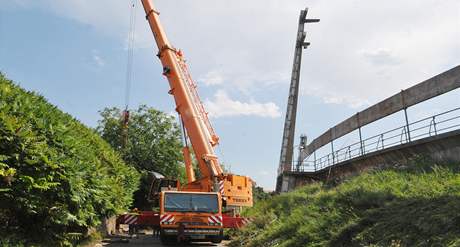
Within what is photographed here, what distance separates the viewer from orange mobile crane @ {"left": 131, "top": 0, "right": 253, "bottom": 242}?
1538cm

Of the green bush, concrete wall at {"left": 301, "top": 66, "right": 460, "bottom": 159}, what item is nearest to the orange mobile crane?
the green bush

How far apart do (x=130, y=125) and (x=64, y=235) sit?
2964 cm

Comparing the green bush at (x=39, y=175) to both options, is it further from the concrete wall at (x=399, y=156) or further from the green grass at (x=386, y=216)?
the concrete wall at (x=399, y=156)

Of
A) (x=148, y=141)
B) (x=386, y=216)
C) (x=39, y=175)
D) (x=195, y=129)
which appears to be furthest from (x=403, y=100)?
(x=148, y=141)

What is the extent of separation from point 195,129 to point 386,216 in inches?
459

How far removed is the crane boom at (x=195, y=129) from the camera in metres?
18.2

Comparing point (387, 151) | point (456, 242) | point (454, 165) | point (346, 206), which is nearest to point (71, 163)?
point (346, 206)

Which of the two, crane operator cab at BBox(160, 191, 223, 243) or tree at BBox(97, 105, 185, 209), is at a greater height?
tree at BBox(97, 105, 185, 209)

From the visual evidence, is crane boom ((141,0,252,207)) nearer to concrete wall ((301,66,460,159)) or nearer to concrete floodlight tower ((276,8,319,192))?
concrete wall ((301,66,460,159))

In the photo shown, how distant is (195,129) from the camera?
1944 cm

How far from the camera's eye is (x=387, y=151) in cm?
1734

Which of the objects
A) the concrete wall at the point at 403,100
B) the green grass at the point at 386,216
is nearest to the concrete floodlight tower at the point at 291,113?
the concrete wall at the point at 403,100

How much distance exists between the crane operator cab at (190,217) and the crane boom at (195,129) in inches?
69.7

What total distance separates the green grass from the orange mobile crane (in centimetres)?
181
